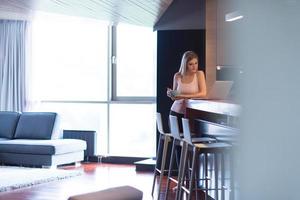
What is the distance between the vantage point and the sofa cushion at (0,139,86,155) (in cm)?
762

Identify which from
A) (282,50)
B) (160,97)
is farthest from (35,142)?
(282,50)

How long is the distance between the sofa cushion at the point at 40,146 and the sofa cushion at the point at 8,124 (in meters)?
0.41

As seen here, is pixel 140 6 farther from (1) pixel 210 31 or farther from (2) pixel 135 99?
(2) pixel 135 99

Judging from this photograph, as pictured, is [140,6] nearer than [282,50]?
No

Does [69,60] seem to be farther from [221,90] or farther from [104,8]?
[221,90]

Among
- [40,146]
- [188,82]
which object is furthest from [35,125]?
[188,82]

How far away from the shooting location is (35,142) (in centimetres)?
788

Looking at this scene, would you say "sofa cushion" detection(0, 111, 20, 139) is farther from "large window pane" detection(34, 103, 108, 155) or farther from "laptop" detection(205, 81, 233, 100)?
"laptop" detection(205, 81, 233, 100)

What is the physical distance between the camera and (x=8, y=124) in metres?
8.60

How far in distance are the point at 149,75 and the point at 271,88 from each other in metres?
6.24

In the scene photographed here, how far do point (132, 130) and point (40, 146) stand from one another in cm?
179

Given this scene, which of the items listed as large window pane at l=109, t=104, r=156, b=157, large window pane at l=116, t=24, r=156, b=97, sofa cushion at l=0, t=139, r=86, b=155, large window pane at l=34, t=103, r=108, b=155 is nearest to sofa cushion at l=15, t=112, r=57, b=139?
sofa cushion at l=0, t=139, r=86, b=155

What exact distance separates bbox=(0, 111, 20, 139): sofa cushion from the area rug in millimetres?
920

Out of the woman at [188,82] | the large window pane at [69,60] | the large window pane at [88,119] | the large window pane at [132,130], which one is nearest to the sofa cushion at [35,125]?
the large window pane at [88,119]
